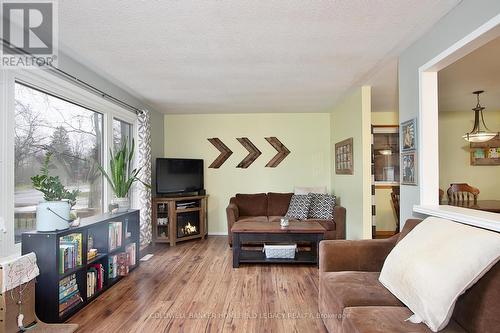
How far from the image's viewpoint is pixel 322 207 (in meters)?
4.82

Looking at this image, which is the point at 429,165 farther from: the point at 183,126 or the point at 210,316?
the point at 183,126

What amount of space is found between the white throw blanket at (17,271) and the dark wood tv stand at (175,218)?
8.91 ft

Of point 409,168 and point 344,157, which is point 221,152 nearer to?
point 344,157

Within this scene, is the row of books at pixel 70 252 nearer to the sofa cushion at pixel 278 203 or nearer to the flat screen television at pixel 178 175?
the flat screen television at pixel 178 175

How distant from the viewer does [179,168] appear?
17.5 feet

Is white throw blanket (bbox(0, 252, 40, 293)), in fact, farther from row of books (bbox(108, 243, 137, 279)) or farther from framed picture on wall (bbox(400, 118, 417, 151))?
framed picture on wall (bbox(400, 118, 417, 151))

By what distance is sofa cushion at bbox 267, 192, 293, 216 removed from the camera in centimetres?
532

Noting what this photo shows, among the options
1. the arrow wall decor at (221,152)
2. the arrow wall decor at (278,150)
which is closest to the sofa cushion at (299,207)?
the arrow wall decor at (278,150)

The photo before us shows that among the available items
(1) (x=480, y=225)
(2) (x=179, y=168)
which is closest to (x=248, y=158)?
(2) (x=179, y=168)

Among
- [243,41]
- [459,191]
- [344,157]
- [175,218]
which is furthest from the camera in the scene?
[175,218]

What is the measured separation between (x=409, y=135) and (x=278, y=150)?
3.27 metres

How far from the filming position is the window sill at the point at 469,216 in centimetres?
164

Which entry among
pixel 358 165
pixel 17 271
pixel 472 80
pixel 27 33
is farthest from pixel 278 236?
pixel 27 33

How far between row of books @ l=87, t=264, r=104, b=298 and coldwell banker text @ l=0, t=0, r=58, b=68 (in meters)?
1.94
